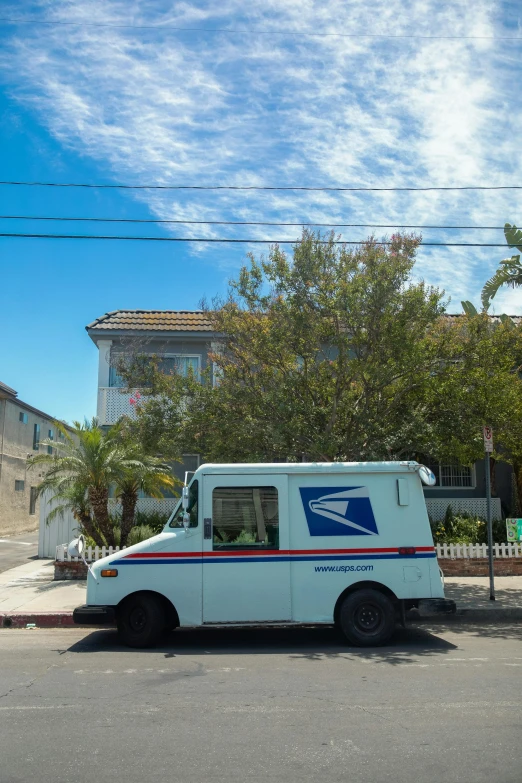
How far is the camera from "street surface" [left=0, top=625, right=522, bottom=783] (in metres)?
4.82

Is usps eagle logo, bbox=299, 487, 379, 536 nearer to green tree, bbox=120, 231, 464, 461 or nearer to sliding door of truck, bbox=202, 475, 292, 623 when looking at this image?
sliding door of truck, bbox=202, 475, 292, 623

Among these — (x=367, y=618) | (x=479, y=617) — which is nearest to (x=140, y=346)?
(x=479, y=617)

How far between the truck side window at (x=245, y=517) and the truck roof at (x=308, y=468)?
25 cm

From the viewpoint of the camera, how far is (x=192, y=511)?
9.27 metres

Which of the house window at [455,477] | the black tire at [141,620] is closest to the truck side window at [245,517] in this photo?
the black tire at [141,620]

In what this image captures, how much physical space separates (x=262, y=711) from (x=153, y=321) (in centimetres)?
1581

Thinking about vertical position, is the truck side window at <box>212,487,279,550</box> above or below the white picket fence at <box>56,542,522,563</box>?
above

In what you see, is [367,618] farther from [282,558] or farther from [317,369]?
[317,369]

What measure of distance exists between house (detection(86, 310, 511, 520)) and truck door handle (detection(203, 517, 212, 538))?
10.6 m

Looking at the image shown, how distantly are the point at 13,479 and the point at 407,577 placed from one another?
26.9m

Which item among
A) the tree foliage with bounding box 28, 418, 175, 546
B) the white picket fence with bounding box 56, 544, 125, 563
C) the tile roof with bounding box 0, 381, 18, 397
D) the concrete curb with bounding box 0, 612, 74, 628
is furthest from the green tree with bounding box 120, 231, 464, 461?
the tile roof with bounding box 0, 381, 18, 397

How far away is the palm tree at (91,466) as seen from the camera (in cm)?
1432

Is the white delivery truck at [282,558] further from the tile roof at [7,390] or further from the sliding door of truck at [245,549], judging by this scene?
the tile roof at [7,390]

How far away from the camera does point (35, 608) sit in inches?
453
